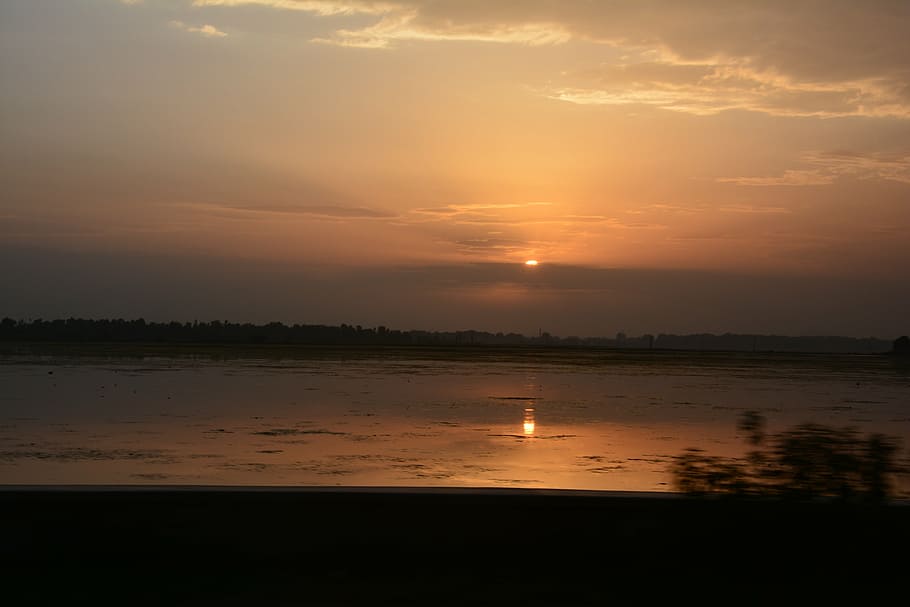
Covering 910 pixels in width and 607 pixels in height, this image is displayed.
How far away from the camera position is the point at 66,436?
22.7m

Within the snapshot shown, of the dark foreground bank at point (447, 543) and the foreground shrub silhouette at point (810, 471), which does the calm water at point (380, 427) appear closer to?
the foreground shrub silhouette at point (810, 471)

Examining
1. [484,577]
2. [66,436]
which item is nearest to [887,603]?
[484,577]

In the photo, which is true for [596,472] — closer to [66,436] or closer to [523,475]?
[523,475]

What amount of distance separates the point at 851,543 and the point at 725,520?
0.86 meters

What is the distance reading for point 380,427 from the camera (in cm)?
2644

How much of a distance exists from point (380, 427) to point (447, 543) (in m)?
20.3

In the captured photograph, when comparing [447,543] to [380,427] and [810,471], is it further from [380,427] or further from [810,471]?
[380,427]

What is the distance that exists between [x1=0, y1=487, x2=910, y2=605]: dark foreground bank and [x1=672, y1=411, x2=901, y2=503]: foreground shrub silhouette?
0.60 feet

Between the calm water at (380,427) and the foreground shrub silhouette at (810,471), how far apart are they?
21.0 ft

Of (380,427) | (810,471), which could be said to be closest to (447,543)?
(810,471)

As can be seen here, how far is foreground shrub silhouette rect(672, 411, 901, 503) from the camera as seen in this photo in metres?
6.55

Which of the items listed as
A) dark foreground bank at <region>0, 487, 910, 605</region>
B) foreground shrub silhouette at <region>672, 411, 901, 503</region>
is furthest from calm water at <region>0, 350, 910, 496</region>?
dark foreground bank at <region>0, 487, 910, 605</region>

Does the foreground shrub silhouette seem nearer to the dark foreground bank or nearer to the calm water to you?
the dark foreground bank

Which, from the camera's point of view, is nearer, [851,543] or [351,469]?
[851,543]
